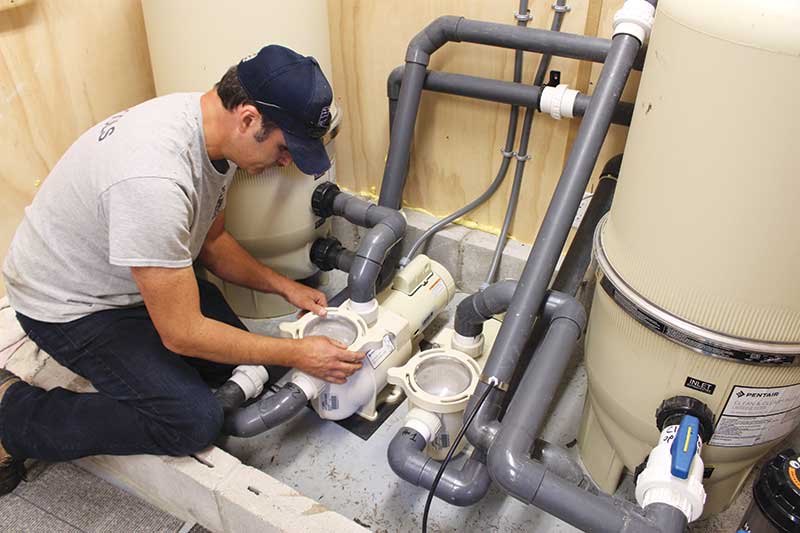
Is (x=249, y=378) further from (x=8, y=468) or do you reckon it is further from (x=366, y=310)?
(x=8, y=468)

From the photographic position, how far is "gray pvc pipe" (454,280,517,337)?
1212mm

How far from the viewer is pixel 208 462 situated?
1.17 meters

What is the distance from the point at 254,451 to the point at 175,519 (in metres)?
0.20

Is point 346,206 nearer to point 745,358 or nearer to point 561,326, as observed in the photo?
point 561,326

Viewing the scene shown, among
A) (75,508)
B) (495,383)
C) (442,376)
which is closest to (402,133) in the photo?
(442,376)

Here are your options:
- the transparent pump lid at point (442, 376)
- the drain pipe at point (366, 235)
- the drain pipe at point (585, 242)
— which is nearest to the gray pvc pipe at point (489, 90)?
the drain pipe at point (585, 242)

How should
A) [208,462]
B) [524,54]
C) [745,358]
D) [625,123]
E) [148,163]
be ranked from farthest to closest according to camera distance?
[524,54], [625,123], [208,462], [148,163], [745,358]

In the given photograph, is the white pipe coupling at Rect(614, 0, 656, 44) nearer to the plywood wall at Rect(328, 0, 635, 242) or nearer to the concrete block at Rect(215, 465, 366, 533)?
the plywood wall at Rect(328, 0, 635, 242)

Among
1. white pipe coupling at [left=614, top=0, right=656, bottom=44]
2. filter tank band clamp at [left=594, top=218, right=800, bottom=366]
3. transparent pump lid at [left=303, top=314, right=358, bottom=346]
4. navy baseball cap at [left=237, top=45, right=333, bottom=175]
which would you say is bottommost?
transparent pump lid at [left=303, top=314, right=358, bottom=346]

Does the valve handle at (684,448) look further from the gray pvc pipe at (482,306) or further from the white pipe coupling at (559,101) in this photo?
the white pipe coupling at (559,101)

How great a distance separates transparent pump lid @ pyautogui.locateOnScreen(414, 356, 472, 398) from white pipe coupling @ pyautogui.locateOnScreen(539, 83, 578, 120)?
0.58 m

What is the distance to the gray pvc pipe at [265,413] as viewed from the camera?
1215 millimetres

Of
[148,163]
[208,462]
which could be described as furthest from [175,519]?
[148,163]

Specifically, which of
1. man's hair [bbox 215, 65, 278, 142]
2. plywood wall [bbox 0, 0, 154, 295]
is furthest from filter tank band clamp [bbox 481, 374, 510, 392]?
plywood wall [bbox 0, 0, 154, 295]
